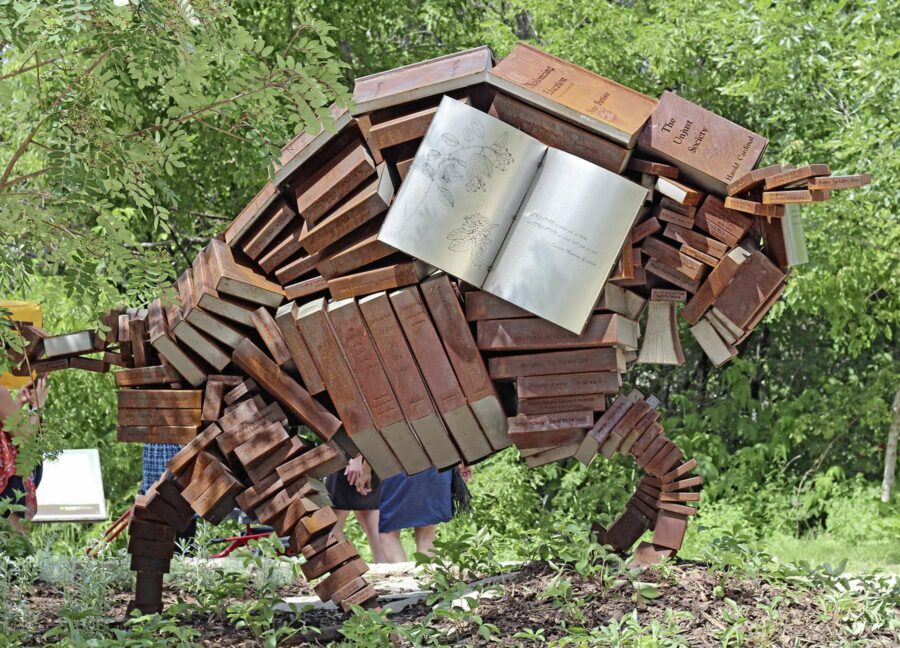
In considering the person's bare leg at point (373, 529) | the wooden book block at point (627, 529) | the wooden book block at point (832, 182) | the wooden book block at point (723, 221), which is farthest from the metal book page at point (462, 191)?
the person's bare leg at point (373, 529)

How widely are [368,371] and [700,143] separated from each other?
1.50m

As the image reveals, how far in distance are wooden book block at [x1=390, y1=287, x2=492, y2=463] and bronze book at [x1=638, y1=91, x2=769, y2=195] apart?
103 centimetres

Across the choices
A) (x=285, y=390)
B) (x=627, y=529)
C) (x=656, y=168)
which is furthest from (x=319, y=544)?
(x=656, y=168)

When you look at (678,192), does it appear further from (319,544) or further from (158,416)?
(158,416)

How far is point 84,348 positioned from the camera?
4.48 meters

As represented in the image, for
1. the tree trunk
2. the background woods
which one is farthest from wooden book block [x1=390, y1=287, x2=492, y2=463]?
the tree trunk

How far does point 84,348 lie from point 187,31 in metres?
1.93

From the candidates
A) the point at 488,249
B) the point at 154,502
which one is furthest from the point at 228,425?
the point at 488,249

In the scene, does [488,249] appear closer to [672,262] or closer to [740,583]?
[672,262]

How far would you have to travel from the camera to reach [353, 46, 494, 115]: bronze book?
4.05 metres

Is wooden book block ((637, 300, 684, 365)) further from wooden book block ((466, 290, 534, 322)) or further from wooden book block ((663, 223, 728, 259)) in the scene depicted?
wooden book block ((466, 290, 534, 322))

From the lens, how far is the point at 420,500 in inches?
227

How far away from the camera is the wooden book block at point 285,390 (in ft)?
13.9

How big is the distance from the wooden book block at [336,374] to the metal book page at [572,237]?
71 centimetres
